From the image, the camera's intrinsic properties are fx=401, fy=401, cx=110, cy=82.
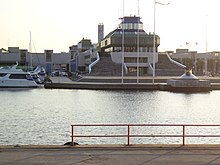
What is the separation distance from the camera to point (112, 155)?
14.5 m

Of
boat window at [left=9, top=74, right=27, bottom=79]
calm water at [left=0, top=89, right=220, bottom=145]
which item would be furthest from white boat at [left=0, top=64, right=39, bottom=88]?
calm water at [left=0, top=89, right=220, bottom=145]

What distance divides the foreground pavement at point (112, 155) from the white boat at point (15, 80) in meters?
64.2

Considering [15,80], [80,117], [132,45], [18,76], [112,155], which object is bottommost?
[80,117]

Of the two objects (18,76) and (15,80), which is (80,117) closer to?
(15,80)

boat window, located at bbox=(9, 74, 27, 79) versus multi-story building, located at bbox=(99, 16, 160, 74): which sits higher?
multi-story building, located at bbox=(99, 16, 160, 74)

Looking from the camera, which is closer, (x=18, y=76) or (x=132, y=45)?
(x=18, y=76)

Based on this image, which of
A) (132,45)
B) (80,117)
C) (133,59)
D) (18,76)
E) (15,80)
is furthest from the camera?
(132,45)

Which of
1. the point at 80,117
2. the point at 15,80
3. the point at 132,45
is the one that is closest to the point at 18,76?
the point at 15,80

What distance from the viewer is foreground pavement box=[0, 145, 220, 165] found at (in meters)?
13.6

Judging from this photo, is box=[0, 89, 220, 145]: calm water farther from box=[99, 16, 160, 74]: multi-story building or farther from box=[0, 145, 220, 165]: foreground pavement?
box=[99, 16, 160, 74]: multi-story building

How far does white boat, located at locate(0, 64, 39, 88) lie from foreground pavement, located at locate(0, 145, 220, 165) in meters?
64.2

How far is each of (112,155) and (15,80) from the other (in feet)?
222

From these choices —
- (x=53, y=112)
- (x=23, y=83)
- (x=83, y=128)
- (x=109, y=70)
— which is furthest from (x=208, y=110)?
(x=109, y=70)

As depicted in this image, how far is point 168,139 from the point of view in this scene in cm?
2511
